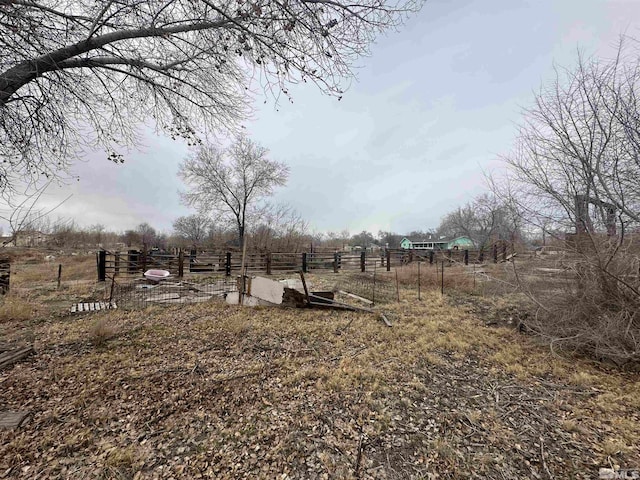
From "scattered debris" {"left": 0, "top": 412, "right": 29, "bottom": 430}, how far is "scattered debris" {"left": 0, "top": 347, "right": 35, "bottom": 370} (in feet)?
4.27

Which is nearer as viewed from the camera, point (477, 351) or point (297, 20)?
point (297, 20)

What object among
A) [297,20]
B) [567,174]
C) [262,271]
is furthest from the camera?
[262,271]

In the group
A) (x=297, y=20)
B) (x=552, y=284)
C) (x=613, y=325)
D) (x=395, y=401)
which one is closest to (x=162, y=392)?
(x=395, y=401)

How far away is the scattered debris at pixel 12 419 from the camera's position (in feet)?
7.34

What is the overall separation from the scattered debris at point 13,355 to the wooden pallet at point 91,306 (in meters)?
2.21

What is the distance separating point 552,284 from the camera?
4742 mm

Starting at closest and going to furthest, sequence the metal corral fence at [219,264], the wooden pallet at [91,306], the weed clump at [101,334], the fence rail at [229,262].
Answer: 1. the weed clump at [101,334]
2. the wooden pallet at [91,306]
3. the fence rail at [229,262]
4. the metal corral fence at [219,264]

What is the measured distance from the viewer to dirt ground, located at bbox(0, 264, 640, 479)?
1.98 meters

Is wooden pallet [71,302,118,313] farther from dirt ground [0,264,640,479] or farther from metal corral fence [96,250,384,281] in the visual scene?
metal corral fence [96,250,384,281]

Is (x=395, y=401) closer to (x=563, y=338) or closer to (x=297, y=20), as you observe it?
(x=563, y=338)

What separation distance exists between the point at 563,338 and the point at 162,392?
6044 mm

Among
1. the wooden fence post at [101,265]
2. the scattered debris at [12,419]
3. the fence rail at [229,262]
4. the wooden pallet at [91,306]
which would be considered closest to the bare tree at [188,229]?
the fence rail at [229,262]

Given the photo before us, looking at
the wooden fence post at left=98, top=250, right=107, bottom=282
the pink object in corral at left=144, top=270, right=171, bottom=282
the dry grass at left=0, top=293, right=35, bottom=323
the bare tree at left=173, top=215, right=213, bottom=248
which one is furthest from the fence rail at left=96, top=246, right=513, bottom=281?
the bare tree at left=173, top=215, right=213, bottom=248

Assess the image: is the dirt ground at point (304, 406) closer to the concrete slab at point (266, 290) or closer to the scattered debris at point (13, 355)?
the scattered debris at point (13, 355)
